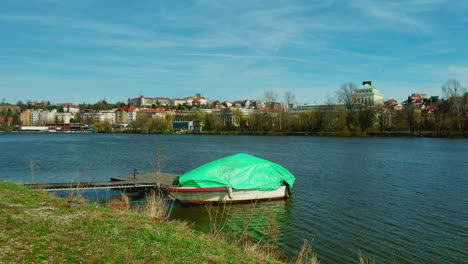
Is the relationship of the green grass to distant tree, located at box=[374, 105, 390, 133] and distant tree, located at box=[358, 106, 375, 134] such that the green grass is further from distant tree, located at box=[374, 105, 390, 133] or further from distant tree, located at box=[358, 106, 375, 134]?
distant tree, located at box=[374, 105, 390, 133]

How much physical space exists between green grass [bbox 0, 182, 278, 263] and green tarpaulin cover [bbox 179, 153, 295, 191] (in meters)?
8.27

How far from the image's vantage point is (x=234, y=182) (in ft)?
67.4

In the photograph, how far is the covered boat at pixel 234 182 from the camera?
20.0m

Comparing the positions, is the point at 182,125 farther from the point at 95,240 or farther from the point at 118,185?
the point at 95,240

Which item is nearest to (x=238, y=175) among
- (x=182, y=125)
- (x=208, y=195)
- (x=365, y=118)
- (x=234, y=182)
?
(x=234, y=182)

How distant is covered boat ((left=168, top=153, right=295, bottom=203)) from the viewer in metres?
20.0

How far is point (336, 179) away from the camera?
29.6m

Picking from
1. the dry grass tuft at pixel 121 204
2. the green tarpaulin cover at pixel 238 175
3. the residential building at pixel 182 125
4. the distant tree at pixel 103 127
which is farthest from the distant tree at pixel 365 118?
the distant tree at pixel 103 127

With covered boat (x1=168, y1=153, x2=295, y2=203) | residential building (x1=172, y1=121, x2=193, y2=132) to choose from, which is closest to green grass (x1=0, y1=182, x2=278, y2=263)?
covered boat (x1=168, y1=153, x2=295, y2=203)

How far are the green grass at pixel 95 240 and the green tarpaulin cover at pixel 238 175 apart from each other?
8.27 meters

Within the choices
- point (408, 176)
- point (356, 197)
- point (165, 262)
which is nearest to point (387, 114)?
point (408, 176)

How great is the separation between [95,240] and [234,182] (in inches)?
485

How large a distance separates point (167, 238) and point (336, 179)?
72.3 ft

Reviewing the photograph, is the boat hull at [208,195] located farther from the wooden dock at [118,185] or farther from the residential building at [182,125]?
the residential building at [182,125]
